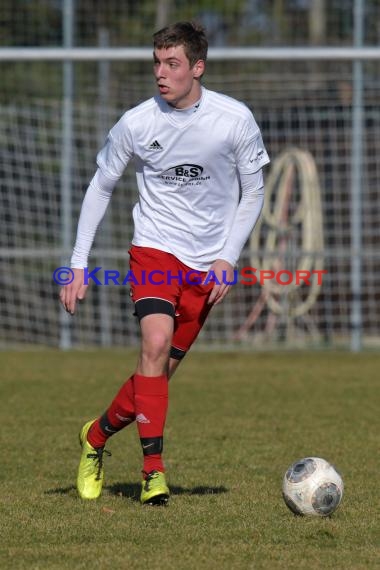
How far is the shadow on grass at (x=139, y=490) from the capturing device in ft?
18.9

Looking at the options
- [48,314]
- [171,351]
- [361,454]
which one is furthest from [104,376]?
[171,351]

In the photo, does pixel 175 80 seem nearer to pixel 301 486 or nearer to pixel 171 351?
pixel 171 351

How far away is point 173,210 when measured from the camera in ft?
18.5

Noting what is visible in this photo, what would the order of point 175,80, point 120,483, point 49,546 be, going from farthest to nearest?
point 120,483
point 175,80
point 49,546

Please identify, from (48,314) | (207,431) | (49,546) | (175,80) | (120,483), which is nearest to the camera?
(49,546)

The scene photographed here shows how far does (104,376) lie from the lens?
10.7m

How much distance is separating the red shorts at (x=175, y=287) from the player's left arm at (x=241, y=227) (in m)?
0.14

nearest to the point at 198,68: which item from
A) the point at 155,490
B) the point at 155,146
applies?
the point at 155,146

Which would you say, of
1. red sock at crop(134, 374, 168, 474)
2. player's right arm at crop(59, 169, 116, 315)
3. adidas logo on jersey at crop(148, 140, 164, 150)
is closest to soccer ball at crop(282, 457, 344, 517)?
red sock at crop(134, 374, 168, 474)

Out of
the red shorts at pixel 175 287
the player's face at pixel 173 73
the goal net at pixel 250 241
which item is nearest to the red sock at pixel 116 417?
the red shorts at pixel 175 287

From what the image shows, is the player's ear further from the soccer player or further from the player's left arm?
the player's left arm

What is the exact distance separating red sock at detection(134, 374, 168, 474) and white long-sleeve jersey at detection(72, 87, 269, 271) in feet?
1.83

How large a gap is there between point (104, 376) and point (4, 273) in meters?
3.27

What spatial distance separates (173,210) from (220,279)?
42 cm
